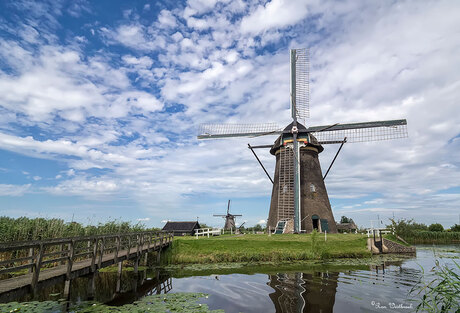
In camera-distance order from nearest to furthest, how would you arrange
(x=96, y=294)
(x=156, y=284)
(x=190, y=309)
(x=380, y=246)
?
1. (x=190, y=309)
2. (x=96, y=294)
3. (x=156, y=284)
4. (x=380, y=246)

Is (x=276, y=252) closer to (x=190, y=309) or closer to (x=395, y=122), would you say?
(x=190, y=309)

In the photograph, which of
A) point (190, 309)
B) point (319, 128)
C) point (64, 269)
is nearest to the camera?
point (190, 309)

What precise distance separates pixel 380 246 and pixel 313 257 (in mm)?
7140

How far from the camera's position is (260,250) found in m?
16.4

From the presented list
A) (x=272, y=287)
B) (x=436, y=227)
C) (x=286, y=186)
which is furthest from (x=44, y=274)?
(x=436, y=227)

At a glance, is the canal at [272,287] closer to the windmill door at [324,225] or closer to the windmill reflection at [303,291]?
the windmill reflection at [303,291]

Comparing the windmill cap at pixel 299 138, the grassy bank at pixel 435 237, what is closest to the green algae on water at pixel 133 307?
the windmill cap at pixel 299 138

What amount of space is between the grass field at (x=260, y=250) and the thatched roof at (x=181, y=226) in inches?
519

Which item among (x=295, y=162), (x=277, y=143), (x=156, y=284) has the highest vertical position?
(x=277, y=143)

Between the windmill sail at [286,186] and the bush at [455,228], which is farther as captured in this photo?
the bush at [455,228]

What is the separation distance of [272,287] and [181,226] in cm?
2263

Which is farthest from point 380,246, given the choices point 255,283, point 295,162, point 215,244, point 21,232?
point 21,232

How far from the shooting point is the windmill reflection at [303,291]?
25.0 ft

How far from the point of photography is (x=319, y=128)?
83.0 ft
